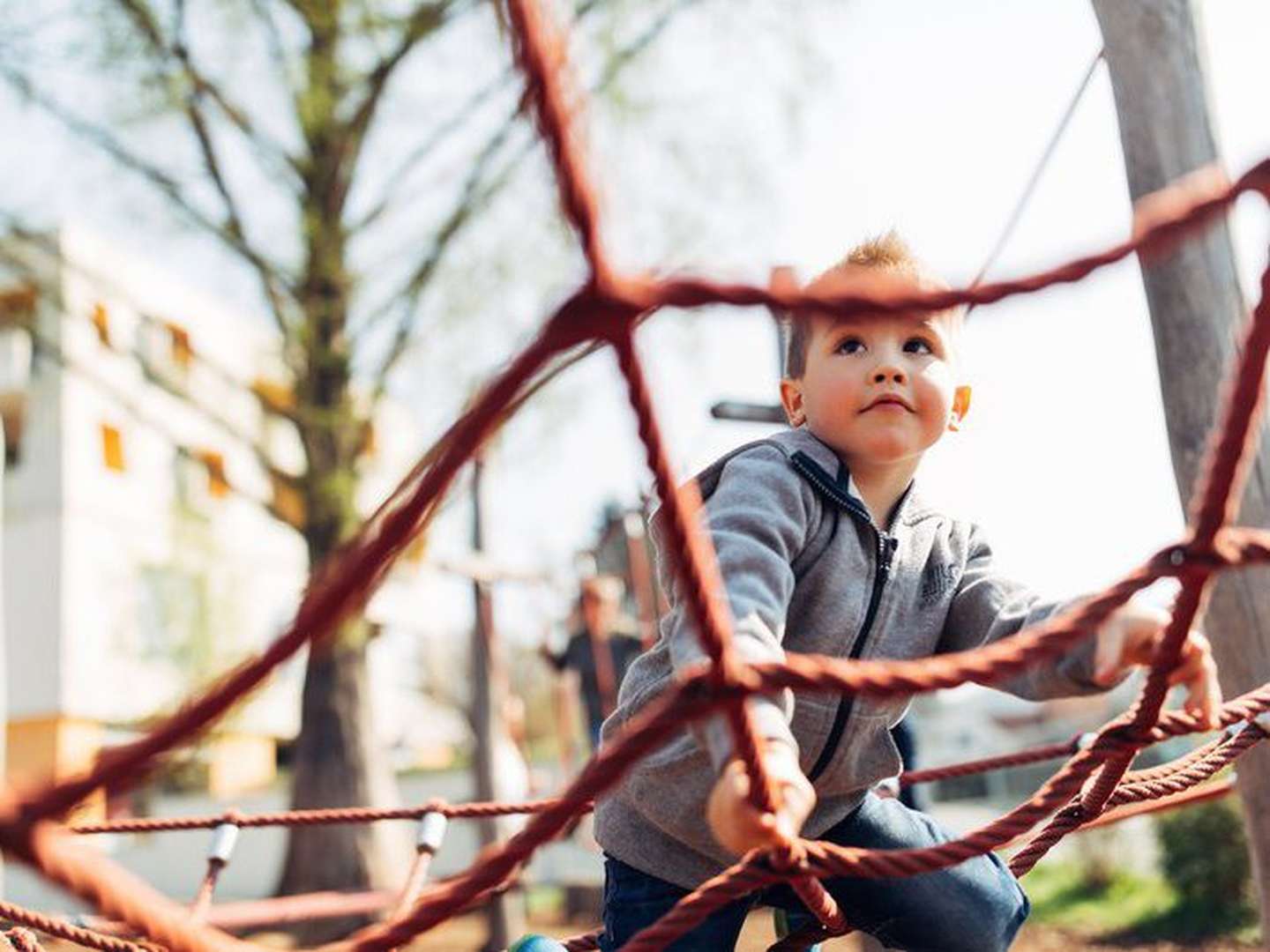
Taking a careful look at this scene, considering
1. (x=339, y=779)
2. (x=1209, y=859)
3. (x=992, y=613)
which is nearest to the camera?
(x=992, y=613)

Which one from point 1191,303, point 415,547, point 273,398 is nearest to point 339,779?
point 273,398

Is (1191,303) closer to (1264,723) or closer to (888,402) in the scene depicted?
(1264,723)

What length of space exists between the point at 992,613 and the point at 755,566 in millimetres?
339

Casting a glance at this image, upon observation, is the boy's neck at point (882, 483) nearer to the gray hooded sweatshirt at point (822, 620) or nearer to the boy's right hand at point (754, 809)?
the gray hooded sweatshirt at point (822, 620)

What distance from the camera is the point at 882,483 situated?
1.20 metres

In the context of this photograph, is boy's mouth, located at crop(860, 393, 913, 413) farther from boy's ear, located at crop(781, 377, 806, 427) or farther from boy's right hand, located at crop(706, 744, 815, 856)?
boy's right hand, located at crop(706, 744, 815, 856)

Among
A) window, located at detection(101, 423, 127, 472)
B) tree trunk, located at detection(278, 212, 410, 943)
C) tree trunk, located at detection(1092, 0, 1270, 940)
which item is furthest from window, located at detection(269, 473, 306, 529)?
window, located at detection(101, 423, 127, 472)

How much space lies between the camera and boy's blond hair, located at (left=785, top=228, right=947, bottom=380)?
121 centimetres

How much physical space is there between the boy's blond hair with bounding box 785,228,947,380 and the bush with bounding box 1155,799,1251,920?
14.7 feet

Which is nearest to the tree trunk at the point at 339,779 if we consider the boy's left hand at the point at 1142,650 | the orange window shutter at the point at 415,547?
the orange window shutter at the point at 415,547

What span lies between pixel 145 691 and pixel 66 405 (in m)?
2.81

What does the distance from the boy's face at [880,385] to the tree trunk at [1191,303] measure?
81 cm

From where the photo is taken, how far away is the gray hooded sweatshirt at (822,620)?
1.06m

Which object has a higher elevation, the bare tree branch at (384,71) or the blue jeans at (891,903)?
the bare tree branch at (384,71)
